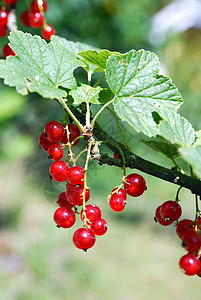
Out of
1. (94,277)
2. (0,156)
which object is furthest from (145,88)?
(0,156)

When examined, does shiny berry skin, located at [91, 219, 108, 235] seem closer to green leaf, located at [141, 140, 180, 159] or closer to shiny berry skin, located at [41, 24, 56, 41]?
A: green leaf, located at [141, 140, 180, 159]

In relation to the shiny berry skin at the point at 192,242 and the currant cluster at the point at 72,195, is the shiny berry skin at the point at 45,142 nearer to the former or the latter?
the currant cluster at the point at 72,195

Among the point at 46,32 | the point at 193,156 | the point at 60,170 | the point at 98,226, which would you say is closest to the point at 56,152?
the point at 60,170

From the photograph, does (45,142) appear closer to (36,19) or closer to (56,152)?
(56,152)

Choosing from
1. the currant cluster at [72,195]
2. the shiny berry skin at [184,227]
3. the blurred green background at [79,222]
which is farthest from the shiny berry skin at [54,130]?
the blurred green background at [79,222]

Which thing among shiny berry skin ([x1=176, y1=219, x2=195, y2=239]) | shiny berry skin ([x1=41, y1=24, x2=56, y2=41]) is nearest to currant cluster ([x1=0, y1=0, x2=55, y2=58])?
shiny berry skin ([x1=41, y1=24, x2=56, y2=41])

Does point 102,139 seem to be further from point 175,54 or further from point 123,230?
point 175,54
